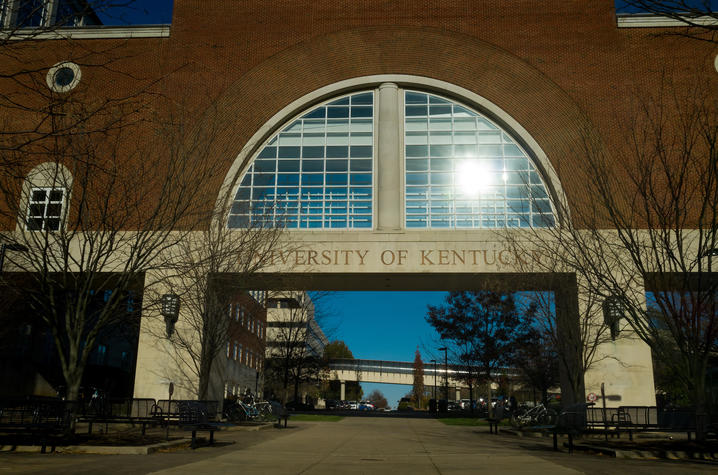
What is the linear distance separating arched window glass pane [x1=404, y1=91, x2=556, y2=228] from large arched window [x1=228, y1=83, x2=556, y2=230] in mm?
43

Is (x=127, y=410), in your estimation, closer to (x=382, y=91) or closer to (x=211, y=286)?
(x=211, y=286)

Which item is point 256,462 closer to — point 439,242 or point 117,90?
point 439,242

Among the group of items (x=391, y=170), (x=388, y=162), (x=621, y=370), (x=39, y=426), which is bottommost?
(x=39, y=426)

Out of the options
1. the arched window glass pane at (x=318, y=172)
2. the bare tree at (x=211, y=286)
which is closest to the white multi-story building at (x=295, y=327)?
the arched window glass pane at (x=318, y=172)

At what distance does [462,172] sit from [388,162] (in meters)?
3.26

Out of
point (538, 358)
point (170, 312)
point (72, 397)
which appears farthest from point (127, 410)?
point (538, 358)

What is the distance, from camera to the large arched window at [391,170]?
86.2 feet

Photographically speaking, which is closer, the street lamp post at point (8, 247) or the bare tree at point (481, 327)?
the street lamp post at point (8, 247)

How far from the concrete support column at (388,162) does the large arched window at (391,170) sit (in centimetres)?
4

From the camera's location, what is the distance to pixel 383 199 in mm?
25938

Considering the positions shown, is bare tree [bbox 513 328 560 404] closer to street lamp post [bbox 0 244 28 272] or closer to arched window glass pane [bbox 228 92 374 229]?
arched window glass pane [bbox 228 92 374 229]

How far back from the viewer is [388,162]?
2636cm

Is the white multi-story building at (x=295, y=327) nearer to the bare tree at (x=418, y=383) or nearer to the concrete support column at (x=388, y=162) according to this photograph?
the concrete support column at (x=388, y=162)

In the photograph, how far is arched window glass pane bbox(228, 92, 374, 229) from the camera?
87.2 ft
